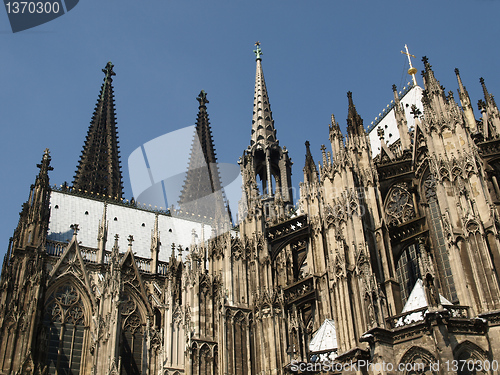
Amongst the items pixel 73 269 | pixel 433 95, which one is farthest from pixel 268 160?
pixel 433 95

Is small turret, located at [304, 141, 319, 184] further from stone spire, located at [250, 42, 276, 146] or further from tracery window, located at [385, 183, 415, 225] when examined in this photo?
stone spire, located at [250, 42, 276, 146]

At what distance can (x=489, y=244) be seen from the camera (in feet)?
63.4

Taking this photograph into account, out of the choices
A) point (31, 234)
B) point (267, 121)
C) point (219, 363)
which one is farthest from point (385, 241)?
point (267, 121)

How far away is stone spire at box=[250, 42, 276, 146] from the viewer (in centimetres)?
4484

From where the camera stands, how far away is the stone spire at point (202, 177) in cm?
5294

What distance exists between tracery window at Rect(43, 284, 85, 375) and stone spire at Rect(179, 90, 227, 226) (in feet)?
53.8

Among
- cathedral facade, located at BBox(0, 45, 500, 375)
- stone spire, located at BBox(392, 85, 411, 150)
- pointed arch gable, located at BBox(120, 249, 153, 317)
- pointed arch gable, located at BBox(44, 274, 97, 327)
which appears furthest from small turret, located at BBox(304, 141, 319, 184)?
pointed arch gable, located at BBox(44, 274, 97, 327)

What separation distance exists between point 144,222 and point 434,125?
26.6m

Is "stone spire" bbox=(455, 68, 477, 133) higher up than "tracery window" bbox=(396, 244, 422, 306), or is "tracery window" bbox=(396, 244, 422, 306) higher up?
"stone spire" bbox=(455, 68, 477, 133)

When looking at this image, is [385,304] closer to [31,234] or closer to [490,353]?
[490,353]

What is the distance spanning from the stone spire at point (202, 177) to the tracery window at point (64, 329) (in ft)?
53.8

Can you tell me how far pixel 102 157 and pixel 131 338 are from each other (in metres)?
25.1

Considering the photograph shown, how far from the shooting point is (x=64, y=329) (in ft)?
104

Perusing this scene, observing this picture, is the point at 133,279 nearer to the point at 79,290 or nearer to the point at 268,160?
the point at 79,290
